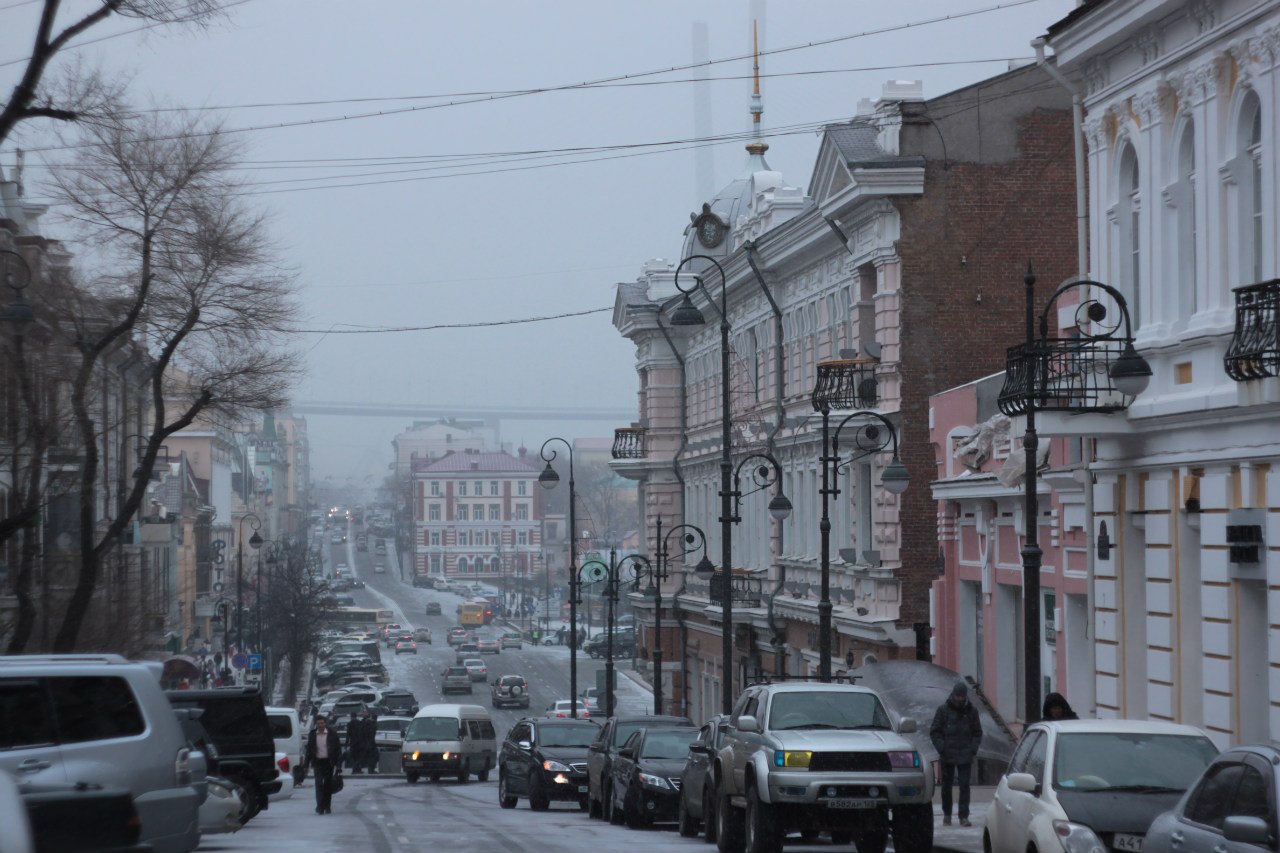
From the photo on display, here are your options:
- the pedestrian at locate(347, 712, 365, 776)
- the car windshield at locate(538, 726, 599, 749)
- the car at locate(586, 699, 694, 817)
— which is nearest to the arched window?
the car at locate(586, 699, 694, 817)

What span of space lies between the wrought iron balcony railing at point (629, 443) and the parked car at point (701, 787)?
37192 mm

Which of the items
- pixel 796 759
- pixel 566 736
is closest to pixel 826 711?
pixel 796 759

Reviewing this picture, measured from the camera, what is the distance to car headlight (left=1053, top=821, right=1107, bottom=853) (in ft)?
42.0

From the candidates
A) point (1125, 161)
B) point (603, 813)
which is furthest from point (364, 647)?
point (1125, 161)

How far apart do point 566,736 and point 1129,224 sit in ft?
50.7

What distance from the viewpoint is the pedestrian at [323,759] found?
1221 inches

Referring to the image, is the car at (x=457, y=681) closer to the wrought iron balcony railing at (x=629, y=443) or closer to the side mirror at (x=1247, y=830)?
the wrought iron balcony railing at (x=629, y=443)

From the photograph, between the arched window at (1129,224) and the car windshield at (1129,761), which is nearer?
the car windshield at (1129,761)

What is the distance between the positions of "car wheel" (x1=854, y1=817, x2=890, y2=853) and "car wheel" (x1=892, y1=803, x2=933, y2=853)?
0.44 metres

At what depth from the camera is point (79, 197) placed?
32531 millimetres

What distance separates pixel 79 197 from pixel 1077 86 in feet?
56.6

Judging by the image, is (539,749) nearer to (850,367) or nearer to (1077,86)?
(850,367)

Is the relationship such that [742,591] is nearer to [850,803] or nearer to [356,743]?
[356,743]

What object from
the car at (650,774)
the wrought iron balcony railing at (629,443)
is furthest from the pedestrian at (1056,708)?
the wrought iron balcony railing at (629,443)
